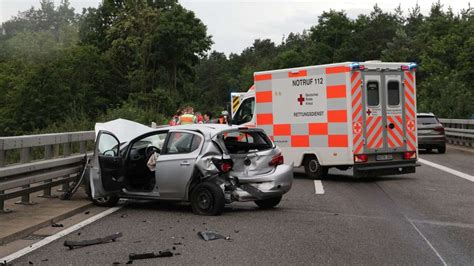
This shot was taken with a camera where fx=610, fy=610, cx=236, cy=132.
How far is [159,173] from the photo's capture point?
392 inches

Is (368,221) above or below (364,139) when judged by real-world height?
below

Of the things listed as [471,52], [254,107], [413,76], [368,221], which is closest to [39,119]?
[471,52]

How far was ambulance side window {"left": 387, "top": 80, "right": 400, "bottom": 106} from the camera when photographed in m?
14.5

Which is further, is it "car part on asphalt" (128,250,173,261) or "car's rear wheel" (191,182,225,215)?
"car's rear wheel" (191,182,225,215)

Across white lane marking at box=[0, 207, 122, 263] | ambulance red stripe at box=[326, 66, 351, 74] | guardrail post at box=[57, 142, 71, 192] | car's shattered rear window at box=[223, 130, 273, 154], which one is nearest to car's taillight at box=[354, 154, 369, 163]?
ambulance red stripe at box=[326, 66, 351, 74]

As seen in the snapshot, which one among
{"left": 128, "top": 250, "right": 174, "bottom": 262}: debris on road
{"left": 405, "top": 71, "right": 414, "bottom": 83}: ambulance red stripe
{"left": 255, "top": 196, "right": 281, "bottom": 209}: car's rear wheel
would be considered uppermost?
{"left": 405, "top": 71, "right": 414, "bottom": 83}: ambulance red stripe

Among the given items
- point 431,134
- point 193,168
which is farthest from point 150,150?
point 431,134

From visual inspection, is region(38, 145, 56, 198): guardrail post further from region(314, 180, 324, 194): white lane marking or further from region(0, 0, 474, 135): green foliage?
region(0, 0, 474, 135): green foliage

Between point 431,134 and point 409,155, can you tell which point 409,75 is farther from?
point 431,134

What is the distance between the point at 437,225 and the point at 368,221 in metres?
0.96

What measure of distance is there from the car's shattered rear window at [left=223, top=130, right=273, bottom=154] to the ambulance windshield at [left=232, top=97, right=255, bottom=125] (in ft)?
21.7

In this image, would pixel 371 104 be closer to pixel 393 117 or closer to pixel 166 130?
pixel 393 117

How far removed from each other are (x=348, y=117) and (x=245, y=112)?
14.3ft

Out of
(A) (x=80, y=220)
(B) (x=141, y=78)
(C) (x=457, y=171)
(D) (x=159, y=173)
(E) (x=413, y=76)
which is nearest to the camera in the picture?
(A) (x=80, y=220)
